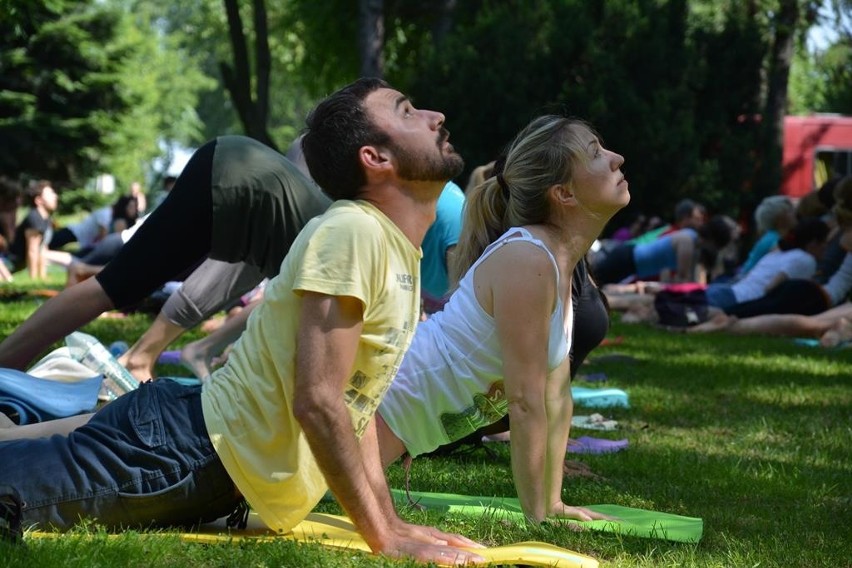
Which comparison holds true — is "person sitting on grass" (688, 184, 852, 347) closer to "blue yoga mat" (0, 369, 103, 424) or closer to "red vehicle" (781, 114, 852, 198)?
"blue yoga mat" (0, 369, 103, 424)

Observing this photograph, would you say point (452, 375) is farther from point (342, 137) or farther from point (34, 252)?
point (34, 252)

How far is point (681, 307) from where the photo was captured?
12.8m

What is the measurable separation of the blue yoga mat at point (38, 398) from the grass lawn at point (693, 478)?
1099 millimetres

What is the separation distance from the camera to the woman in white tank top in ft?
13.1

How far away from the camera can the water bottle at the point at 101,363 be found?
588 centimetres

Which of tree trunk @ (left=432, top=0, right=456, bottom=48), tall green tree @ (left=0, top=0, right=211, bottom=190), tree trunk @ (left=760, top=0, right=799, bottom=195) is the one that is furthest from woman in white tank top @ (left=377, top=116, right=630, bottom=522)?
tall green tree @ (left=0, top=0, right=211, bottom=190)

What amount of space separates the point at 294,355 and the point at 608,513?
1641mm

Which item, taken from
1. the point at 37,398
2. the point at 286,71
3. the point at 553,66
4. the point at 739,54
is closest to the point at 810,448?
the point at 37,398

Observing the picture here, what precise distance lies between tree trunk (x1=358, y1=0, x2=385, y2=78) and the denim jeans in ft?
52.8

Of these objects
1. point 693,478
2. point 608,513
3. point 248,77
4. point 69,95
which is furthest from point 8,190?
point 69,95

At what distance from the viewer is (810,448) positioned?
618 cm

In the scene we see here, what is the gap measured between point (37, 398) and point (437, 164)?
2037mm

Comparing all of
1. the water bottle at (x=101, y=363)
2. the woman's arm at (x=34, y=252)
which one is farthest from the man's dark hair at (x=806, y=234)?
the woman's arm at (x=34, y=252)

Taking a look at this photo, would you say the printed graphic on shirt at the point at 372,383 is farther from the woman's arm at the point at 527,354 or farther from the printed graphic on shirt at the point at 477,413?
the printed graphic on shirt at the point at 477,413
